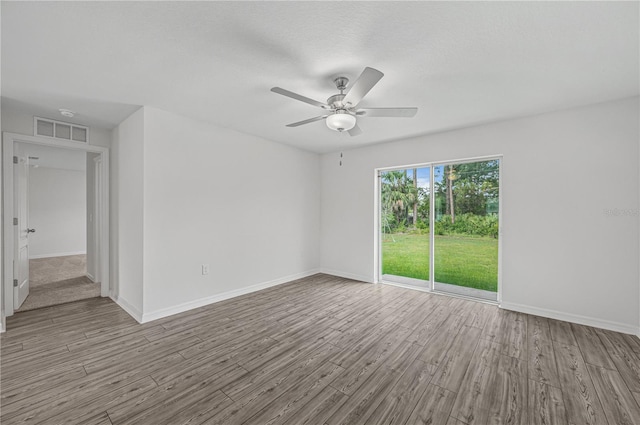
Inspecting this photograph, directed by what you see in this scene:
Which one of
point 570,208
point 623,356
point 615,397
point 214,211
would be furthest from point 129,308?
point 570,208

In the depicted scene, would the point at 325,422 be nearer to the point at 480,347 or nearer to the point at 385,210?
the point at 480,347

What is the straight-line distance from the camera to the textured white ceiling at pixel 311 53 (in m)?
1.62

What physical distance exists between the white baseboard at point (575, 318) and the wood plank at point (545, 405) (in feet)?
5.46

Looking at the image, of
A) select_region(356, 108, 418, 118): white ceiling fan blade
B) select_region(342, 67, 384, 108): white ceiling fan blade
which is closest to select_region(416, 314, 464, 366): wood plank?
select_region(356, 108, 418, 118): white ceiling fan blade

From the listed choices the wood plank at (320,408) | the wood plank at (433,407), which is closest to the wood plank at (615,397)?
the wood plank at (433,407)

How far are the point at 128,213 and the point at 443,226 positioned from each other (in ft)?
15.0

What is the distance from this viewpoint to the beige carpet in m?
3.73

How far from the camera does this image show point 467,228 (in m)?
4.06

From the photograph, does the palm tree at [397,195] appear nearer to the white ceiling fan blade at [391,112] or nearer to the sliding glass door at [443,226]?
the sliding glass door at [443,226]

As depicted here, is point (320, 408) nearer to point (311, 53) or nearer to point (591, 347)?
point (311, 53)

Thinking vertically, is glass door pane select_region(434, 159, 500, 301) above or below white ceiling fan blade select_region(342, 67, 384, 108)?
below

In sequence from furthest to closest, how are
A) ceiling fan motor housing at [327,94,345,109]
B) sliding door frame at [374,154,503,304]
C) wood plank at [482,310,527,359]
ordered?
1. sliding door frame at [374,154,503,304]
2. wood plank at [482,310,527,359]
3. ceiling fan motor housing at [327,94,345,109]

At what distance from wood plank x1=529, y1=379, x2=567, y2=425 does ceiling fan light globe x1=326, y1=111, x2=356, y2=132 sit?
2566 mm

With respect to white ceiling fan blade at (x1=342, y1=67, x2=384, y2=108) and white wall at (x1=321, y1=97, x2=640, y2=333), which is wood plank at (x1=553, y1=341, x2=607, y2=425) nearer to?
white wall at (x1=321, y1=97, x2=640, y2=333)
